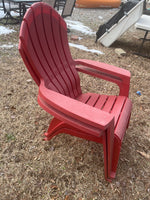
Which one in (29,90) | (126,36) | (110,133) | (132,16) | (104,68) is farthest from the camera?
(126,36)

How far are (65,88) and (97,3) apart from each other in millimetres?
8572

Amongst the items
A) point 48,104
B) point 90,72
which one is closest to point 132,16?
point 90,72

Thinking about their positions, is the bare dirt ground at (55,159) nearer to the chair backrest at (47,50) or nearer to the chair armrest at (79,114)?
the chair backrest at (47,50)

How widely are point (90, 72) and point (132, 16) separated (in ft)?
9.60

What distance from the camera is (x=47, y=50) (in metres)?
1.71

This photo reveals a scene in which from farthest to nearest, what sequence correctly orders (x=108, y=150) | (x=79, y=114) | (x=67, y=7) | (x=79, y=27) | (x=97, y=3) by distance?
(x=97, y=3) < (x=79, y=27) < (x=67, y=7) < (x=108, y=150) < (x=79, y=114)

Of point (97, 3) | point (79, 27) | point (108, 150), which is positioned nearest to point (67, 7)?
point (79, 27)

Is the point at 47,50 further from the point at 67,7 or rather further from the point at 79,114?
the point at 67,7

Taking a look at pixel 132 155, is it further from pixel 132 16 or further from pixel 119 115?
pixel 132 16

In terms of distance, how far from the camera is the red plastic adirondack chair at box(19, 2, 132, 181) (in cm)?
118

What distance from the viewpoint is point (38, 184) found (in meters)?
1.59

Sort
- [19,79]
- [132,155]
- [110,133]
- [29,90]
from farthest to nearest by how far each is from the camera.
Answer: [19,79]
[29,90]
[132,155]
[110,133]

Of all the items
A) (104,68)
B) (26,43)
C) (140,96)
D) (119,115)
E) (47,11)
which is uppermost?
(47,11)

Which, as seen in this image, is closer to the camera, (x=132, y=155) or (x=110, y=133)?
(x=110, y=133)
